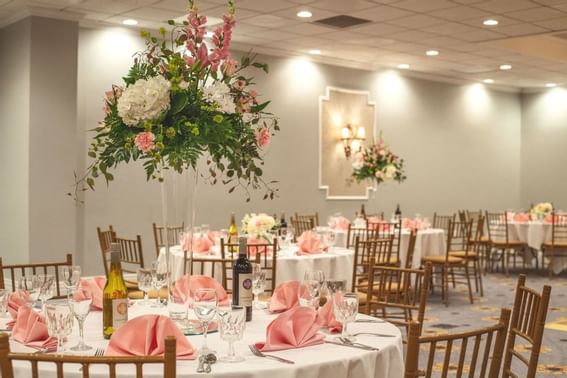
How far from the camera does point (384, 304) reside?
3.95 metres

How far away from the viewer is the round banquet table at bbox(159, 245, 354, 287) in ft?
20.3

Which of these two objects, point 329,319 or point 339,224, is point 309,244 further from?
point 329,319

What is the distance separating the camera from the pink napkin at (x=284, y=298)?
134 inches

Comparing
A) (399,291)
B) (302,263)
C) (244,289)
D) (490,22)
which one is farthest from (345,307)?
(490,22)

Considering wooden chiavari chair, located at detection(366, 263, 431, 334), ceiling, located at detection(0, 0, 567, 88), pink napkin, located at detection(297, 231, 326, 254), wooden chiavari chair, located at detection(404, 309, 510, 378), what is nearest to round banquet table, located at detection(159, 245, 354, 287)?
pink napkin, located at detection(297, 231, 326, 254)

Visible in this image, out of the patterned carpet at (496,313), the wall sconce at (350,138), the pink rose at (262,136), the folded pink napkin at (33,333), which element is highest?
the wall sconce at (350,138)

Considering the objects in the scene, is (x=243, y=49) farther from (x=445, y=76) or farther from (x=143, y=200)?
(x=445, y=76)

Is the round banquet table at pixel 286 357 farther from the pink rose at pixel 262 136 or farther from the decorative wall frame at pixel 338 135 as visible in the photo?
the decorative wall frame at pixel 338 135

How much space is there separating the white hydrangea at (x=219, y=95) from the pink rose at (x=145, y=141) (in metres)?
0.28

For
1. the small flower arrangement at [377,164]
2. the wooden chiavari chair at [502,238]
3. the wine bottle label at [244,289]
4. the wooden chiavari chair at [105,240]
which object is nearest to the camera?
the wine bottle label at [244,289]

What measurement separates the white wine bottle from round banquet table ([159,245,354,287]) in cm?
303

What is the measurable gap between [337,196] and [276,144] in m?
1.46

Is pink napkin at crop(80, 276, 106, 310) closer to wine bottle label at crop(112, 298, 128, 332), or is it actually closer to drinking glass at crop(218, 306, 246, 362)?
wine bottle label at crop(112, 298, 128, 332)

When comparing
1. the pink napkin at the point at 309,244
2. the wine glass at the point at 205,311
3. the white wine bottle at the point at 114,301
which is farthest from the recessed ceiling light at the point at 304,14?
the wine glass at the point at 205,311
